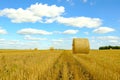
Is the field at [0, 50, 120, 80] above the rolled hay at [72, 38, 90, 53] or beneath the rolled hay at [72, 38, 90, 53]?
beneath

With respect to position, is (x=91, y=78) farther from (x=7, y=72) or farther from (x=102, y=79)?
(x=7, y=72)

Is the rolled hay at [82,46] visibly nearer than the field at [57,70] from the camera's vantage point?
No

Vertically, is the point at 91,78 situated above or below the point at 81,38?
below

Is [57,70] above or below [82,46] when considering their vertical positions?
below

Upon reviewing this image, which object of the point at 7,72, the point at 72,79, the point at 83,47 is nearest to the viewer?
the point at 72,79

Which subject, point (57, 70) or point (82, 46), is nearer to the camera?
point (57, 70)

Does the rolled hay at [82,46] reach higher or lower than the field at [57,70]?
higher

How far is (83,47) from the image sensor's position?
30.4m

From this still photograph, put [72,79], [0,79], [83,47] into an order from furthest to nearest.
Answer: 1. [83,47]
2. [72,79]
3. [0,79]

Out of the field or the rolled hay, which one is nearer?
the field

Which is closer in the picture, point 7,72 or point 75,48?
point 7,72

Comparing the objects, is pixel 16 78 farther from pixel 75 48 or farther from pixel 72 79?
pixel 75 48

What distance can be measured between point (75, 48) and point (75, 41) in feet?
3.49

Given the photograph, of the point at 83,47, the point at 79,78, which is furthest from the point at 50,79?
the point at 83,47
